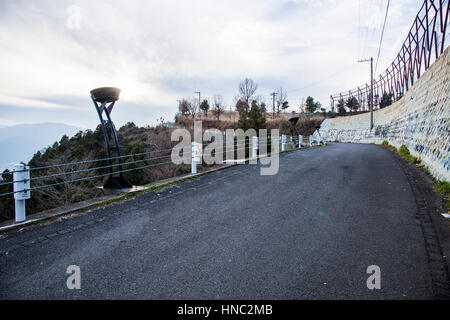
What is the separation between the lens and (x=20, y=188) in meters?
4.02

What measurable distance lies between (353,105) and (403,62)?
2028cm

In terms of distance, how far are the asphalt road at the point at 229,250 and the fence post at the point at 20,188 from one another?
55 centimetres

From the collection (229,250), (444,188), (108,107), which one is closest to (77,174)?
(108,107)

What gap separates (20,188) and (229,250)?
3.72 m

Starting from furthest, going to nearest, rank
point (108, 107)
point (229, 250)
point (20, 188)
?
1. point (108, 107)
2. point (20, 188)
3. point (229, 250)

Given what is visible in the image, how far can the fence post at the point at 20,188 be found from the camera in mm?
3944

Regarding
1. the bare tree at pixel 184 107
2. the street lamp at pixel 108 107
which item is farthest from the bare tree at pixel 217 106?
the street lamp at pixel 108 107

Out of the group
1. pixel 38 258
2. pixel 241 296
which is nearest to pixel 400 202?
pixel 241 296

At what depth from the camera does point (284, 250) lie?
2.92 m

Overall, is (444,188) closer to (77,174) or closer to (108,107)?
(108,107)

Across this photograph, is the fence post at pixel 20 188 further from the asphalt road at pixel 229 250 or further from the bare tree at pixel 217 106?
the bare tree at pixel 217 106

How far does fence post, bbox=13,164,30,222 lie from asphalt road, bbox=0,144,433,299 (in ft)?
1.80

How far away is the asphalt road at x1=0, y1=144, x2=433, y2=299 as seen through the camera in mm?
2207
